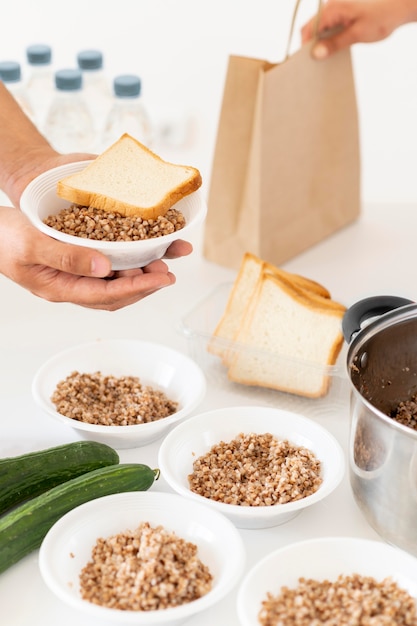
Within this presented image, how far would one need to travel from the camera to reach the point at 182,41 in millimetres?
2820

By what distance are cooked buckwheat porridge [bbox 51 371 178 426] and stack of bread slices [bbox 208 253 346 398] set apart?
0.16 metres

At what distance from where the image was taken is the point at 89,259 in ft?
4.23

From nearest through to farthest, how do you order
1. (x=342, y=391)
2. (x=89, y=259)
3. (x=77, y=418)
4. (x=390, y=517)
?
(x=390, y=517), (x=89, y=259), (x=77, y=418), (x=342, y=391)

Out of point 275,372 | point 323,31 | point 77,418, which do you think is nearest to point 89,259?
point 77,418

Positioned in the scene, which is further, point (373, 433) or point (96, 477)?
point (96, 477)

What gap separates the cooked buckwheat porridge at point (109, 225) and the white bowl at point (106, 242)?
0.06ft

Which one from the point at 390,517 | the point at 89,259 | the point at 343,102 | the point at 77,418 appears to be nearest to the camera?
the point at 390,517

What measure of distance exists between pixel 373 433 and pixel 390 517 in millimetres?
125

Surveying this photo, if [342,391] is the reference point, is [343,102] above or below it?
above

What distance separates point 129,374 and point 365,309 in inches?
18.0

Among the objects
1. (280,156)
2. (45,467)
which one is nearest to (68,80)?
(280,156)

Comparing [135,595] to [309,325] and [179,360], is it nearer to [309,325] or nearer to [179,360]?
[179,360]

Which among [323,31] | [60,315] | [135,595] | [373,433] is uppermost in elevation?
[323,31]

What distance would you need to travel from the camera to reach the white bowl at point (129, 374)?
4.54ft
